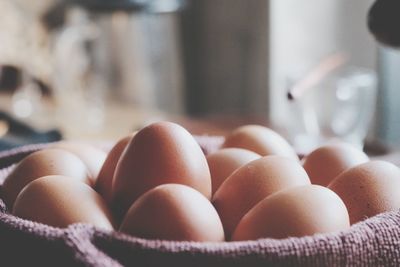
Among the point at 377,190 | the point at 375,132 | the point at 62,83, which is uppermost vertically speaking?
the point at 377,190

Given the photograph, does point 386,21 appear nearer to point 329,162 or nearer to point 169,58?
point 329,162

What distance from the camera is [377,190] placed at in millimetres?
405

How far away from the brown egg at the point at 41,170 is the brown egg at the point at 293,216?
120 millimetres

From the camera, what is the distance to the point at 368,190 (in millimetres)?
404

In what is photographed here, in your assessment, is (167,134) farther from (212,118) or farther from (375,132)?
(375,132)

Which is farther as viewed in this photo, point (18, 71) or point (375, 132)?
point (18, 71)

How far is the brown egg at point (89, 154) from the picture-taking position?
47cm

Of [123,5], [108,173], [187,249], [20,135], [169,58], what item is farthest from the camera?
[169,58]

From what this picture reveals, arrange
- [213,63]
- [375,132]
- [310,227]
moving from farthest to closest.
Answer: [213,63]
[375,132]
[310,227]

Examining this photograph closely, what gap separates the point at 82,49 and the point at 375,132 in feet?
2.55

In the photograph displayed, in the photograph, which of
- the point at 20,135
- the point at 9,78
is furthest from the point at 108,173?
the point at 9,78

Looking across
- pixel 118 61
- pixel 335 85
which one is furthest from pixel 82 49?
pixel 335 85

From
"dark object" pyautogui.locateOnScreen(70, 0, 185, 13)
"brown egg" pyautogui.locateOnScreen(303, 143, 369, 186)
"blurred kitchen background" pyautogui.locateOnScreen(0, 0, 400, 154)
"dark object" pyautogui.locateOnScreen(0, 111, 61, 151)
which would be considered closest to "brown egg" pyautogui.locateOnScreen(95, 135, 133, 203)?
"brown egg" pyautogui.locateOnScreen(303, 143, 369, 186)

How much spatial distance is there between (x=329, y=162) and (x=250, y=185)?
3.1 inches
